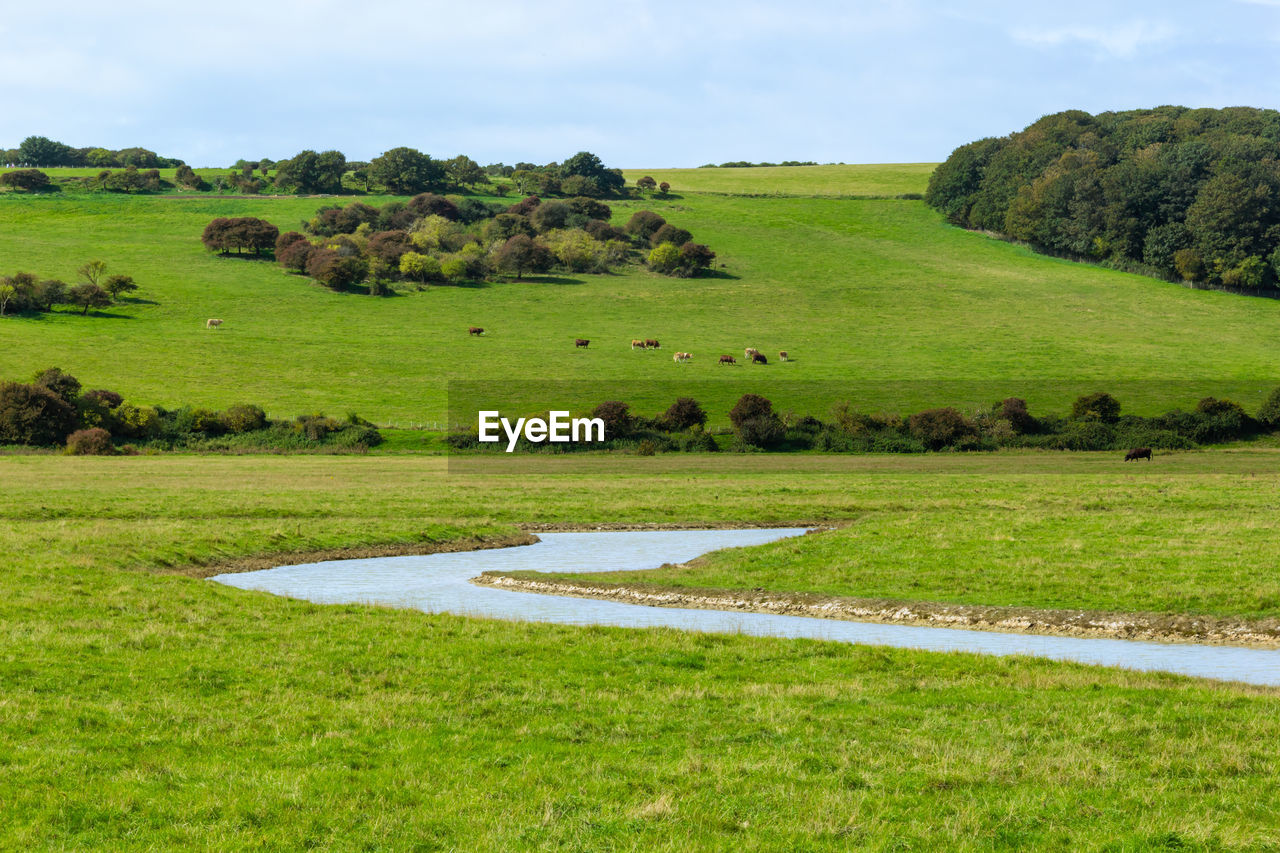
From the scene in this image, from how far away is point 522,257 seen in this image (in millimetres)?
138625

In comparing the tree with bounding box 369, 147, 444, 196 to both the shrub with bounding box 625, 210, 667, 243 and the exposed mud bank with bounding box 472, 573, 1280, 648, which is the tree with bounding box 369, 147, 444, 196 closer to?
the shrub with bounding box 625, 210, 667, 243

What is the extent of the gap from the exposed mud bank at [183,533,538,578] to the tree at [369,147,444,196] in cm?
13909

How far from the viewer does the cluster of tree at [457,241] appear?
13288 cm

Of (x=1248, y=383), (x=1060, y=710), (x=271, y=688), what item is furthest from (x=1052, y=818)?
(x=1248, y=383)

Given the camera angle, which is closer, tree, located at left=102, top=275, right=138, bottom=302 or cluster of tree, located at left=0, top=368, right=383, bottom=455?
cluster of tree, located at left=0, top=368, right=383, bottom=455

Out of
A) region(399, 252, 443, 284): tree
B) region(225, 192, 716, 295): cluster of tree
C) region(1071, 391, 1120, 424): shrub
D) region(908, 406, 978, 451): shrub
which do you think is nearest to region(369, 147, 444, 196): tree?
region(225, 192, 716, 295): cluster of tree

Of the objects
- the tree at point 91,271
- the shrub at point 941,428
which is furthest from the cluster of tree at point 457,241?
the shrub at point 941,428

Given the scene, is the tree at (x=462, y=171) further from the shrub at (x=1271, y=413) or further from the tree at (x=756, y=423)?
the shrub at (x=1271, y=413)

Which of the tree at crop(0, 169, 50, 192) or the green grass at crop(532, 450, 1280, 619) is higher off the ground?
the tree at crop(0, 169, 50, 192)

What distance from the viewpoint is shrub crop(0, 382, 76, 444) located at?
236ft

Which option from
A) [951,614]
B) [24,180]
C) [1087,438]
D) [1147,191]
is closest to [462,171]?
[24,180]

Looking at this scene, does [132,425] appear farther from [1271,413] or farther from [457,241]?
[1271,413]

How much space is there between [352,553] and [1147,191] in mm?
126835

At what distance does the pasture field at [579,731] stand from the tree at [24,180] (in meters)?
160
